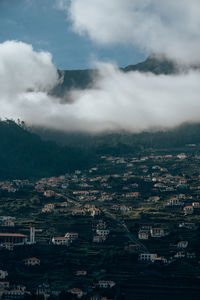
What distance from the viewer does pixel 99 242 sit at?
132m

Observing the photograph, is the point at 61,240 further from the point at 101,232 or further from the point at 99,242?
Answer: the point at 101,232

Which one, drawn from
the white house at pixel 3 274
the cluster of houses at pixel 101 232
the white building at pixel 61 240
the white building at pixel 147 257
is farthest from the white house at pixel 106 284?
the cluster of houses at pixel 101 232

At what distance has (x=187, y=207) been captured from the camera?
6161 inches

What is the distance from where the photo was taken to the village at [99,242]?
348 feet

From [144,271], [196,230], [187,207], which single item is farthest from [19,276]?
[187,207]

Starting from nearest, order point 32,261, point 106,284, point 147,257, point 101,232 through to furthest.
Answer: point 106,284 → point 32,261 → point 147,257 → point 101,232

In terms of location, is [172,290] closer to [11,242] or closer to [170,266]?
[170,266]

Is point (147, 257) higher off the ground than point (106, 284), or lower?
higher

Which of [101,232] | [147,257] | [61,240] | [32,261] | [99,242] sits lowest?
[32,261]

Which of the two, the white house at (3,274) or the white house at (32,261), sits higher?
the white house at (32,261)

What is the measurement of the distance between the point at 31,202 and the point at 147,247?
52576mm

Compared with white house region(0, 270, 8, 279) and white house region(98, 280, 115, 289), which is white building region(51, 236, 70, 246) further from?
white house region(98, 280, 115, 289)

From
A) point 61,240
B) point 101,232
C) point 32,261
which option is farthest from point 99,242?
point 32,261

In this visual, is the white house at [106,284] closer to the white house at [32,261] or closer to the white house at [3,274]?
the white house at [32,261]
